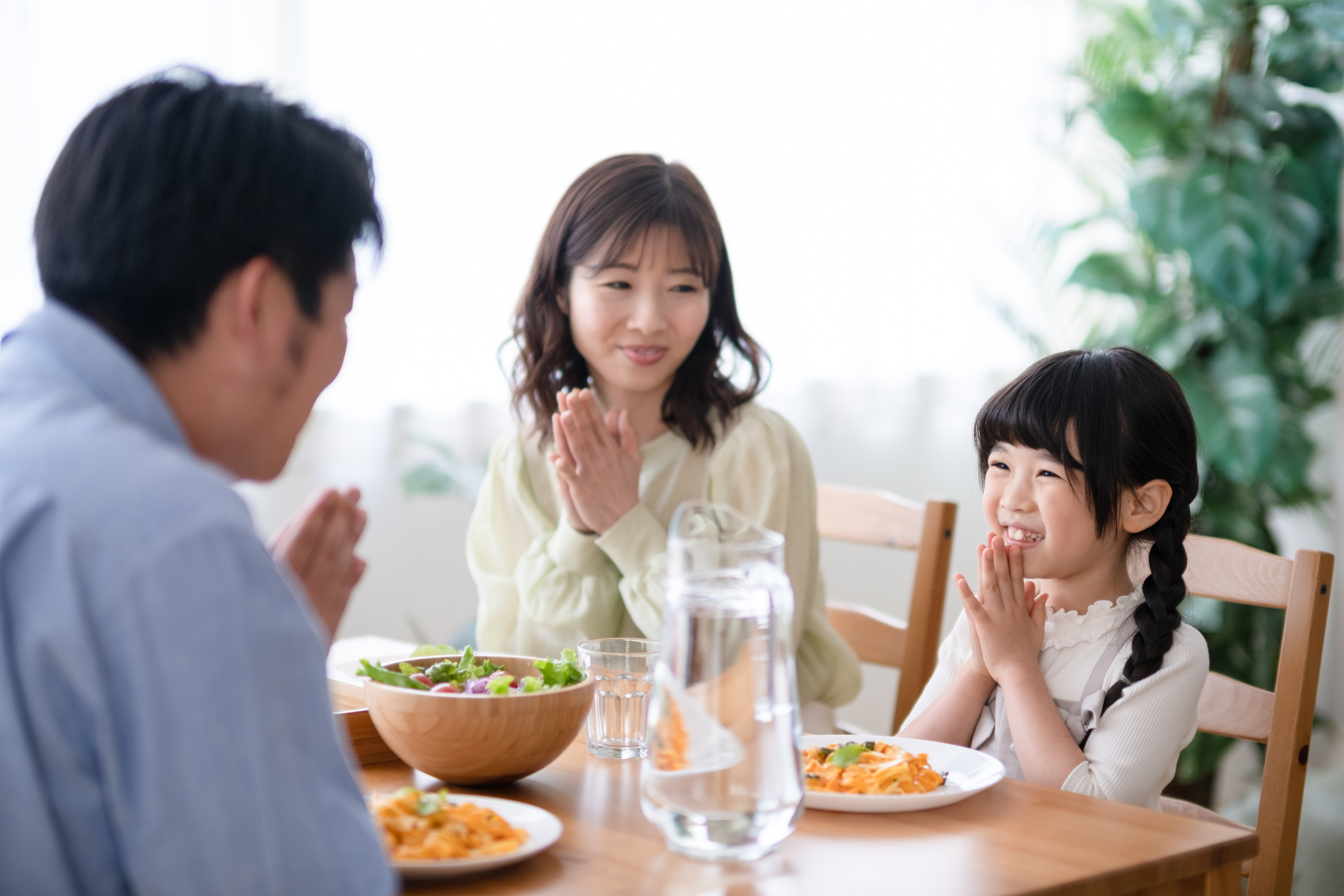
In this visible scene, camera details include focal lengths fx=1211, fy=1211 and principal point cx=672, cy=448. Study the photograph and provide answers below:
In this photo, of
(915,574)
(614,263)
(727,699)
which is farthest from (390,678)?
(915,574)

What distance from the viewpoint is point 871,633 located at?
1839 mm

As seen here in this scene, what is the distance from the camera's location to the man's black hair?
0.65 metres

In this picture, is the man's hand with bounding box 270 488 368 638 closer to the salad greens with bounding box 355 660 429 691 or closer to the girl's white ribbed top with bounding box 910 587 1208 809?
the salad greens with bounding box 355 660 429 691

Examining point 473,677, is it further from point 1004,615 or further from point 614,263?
point 614,263

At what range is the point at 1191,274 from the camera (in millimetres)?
2748

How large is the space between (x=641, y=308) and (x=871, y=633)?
1.99 ft

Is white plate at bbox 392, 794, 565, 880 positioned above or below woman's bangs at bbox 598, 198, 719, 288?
below

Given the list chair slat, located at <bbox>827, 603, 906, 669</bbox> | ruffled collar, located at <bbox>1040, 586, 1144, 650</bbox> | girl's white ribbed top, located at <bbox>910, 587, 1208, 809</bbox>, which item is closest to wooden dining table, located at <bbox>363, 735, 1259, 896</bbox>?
girl's white ribbed top, located at <bbox>910, 587, 1208, 809</bbox>

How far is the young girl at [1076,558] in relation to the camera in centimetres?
124

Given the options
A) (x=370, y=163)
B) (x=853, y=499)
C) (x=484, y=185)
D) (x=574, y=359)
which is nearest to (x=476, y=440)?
(x=484, y=185)

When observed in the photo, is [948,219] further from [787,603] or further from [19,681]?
[19,681]

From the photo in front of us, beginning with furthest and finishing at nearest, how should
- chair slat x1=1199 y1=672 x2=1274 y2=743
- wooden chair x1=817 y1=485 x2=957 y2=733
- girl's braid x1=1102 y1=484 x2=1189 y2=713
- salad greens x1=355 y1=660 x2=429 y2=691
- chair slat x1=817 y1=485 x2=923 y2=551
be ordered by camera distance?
chair slat x1=817 y1=485 x2=923 y2=551
wooden chair x1=817 y1=485 x2=957 y2=733
chair slat x1=1199 y1=672 x2=1274 y2=743
girl's braid x1=1102 y1=484 x2=1189 y2=713
salad greens x1=355 y1=660 x2=429 y2=691

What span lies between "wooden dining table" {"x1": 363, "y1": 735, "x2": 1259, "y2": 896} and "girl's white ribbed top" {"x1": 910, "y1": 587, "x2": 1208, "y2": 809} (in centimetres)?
17

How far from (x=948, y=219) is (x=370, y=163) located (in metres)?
2.67
